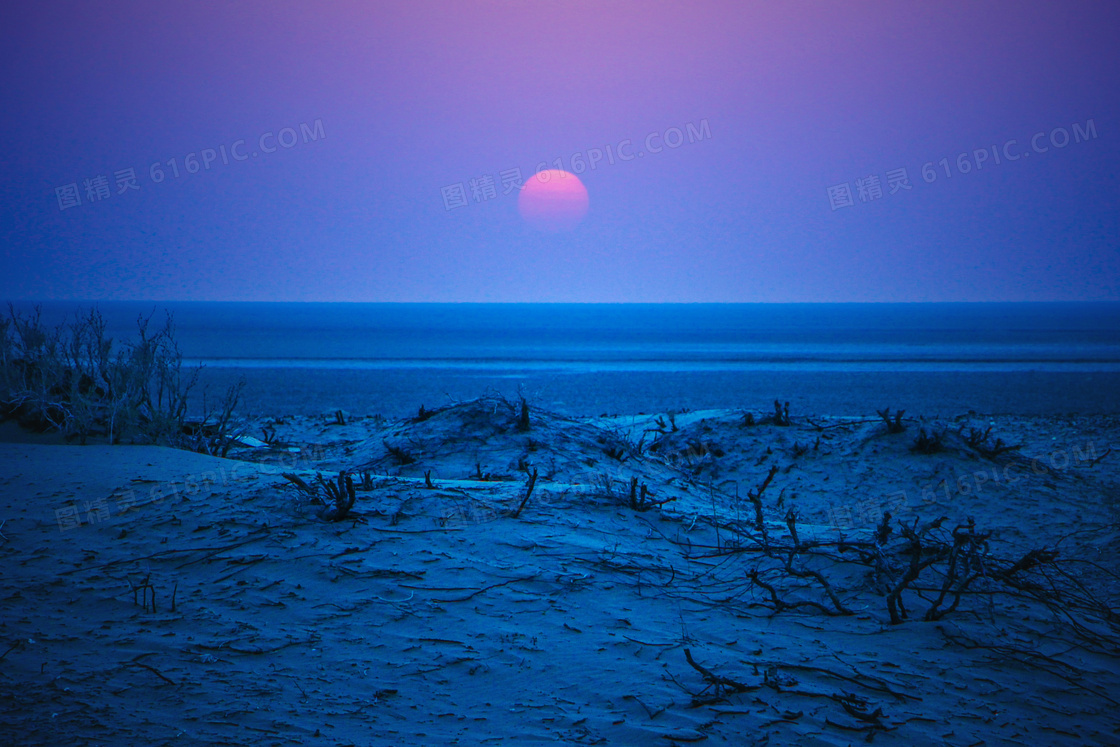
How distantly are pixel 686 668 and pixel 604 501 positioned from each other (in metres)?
2.08

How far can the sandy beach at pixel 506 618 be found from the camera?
2.42 meters

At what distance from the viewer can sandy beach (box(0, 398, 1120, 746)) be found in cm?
242

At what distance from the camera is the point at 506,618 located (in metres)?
3.16

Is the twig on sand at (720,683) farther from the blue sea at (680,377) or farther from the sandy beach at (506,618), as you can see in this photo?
the blue sea at (680,377)

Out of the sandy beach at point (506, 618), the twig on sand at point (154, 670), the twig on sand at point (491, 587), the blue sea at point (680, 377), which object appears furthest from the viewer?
the blue sea at point (680, 377)

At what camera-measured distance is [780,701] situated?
254 cm

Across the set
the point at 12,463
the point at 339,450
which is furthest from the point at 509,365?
the point at 12,463

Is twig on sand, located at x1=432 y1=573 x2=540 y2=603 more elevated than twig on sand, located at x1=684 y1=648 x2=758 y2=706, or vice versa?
twig on sand, located at x1=432 y1=573 x2=540 y2=603

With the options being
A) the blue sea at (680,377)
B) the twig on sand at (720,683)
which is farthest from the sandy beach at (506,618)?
the blue sea at (680,377)

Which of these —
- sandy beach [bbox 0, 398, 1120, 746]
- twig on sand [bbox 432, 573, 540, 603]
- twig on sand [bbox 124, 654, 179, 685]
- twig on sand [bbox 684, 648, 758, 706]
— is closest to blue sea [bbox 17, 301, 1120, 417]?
sandy beach [bbox 0, 398, 1120, 746]

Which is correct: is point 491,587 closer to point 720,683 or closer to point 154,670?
point 720,683

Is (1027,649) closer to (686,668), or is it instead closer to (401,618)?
(686,668)

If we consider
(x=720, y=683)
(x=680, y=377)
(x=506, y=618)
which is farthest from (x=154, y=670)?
(x=680, y=377)

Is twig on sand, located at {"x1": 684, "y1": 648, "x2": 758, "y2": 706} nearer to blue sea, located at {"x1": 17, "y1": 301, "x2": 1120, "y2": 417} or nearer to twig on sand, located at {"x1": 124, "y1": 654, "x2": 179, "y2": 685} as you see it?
twig on sand, located at {"x1": 124, "y1": 654, "x2": 179, "y2": 685}
